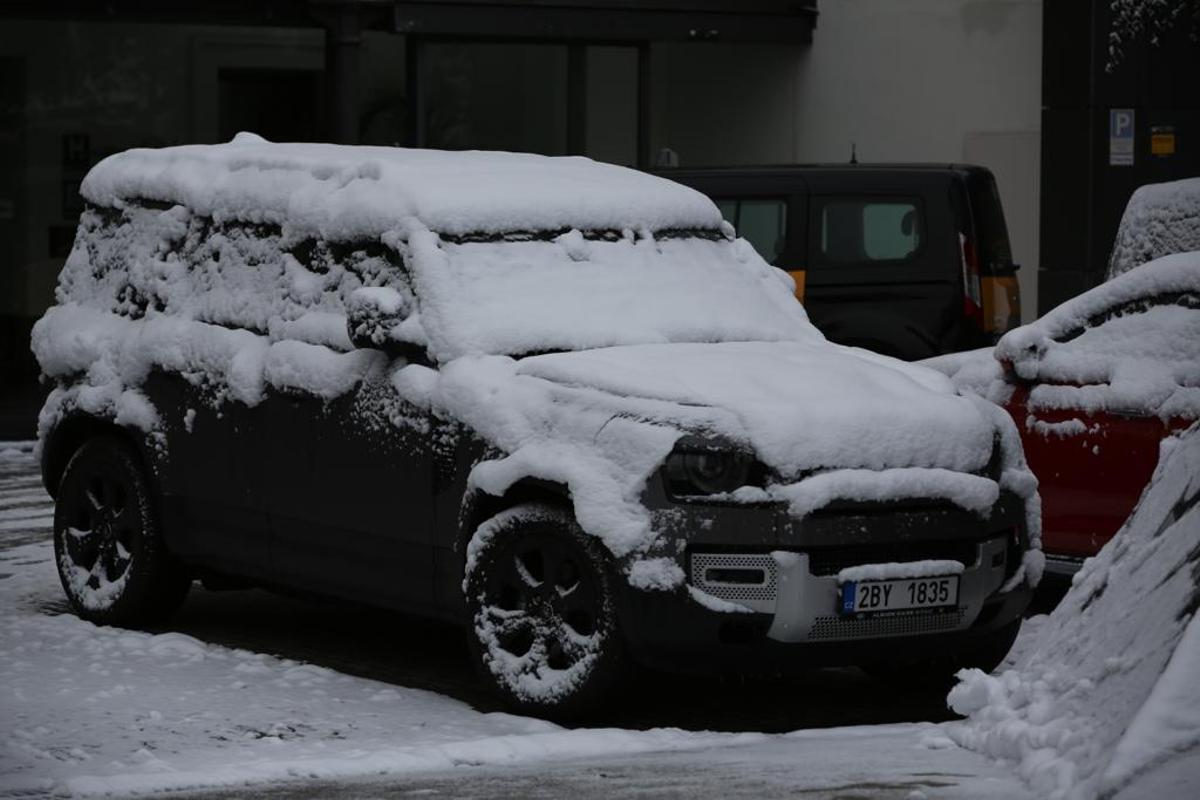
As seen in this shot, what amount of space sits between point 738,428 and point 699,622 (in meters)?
0.65

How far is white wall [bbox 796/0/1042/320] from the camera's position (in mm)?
22547

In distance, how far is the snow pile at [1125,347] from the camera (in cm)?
1030

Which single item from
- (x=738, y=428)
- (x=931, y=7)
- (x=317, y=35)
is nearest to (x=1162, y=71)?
(x=931, y=7)

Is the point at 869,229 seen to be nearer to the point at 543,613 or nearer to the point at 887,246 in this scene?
the point at 887,246

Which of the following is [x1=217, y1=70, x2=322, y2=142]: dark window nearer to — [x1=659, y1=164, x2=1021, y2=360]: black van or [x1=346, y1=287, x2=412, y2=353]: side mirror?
[x1=659, y1=164, x2=1021, y2=360]: black van

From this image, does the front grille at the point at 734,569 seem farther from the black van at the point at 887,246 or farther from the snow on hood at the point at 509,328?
the black van at the point at 887,246

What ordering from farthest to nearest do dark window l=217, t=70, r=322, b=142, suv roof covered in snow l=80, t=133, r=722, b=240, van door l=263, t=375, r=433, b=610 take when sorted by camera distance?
dark window l=217, t=70, r=322, b=142, suv roof covered in snow l=80, t=133, r=722, b=240, van door l=263, t=375, r=433, b=610

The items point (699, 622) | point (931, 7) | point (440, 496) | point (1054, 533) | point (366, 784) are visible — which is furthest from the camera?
point (931, 7)

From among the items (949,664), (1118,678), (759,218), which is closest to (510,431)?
(949,664)

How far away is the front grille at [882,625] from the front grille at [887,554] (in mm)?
165

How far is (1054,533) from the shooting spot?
10.7 metres

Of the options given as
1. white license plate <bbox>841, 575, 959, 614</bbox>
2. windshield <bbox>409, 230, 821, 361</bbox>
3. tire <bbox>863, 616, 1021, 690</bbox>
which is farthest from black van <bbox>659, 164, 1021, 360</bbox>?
white license plate <bbox>841, 575, 959, 614</bbox>

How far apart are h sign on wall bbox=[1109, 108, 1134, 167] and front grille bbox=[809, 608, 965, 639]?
44.7ft

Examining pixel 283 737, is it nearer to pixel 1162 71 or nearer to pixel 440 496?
pixel 440 496
